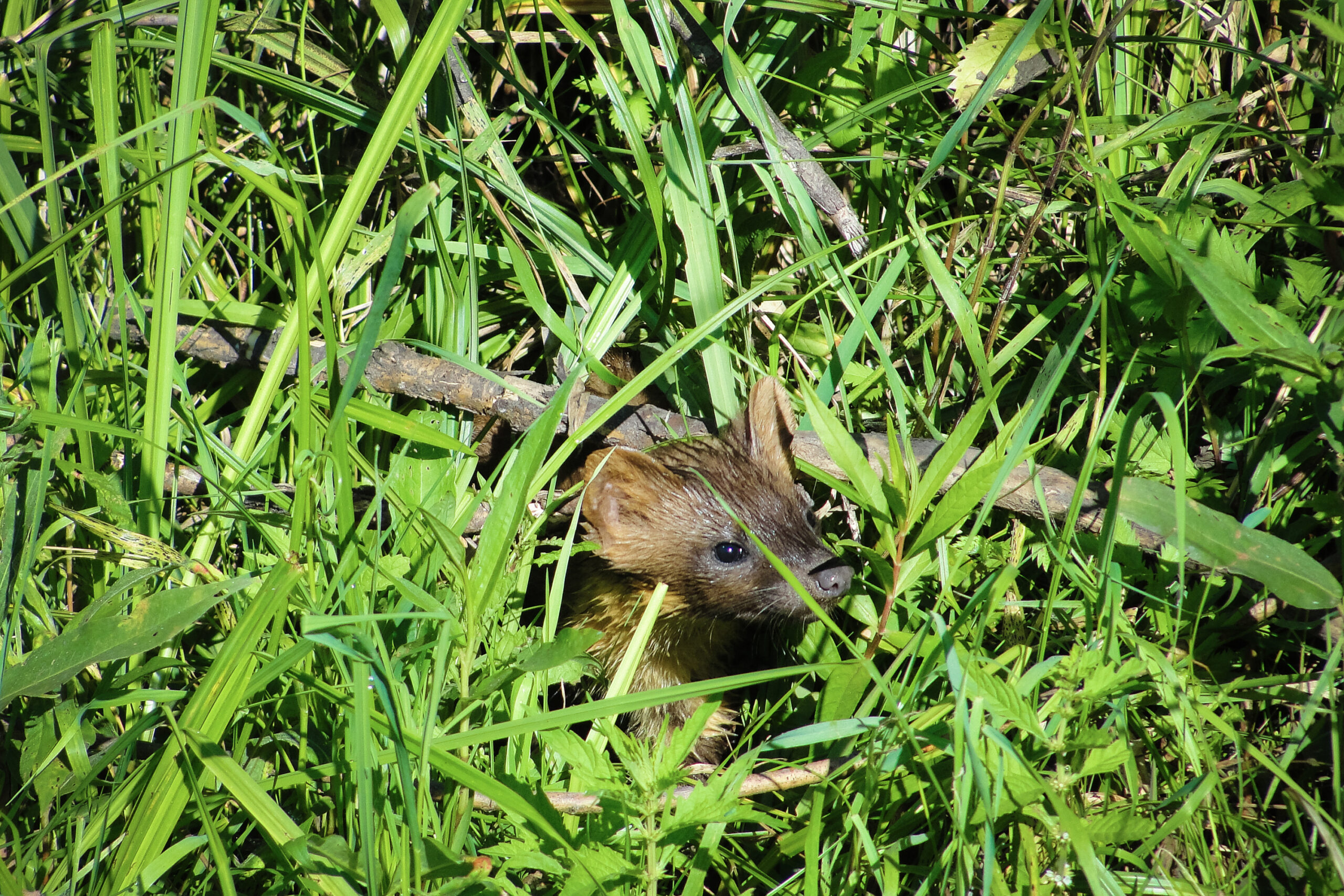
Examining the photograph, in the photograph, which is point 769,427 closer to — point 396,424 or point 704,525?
point 704,525

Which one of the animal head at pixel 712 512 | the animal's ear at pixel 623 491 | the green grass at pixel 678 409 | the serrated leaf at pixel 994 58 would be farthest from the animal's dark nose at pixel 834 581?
the serrated leaf at pixel 994 58

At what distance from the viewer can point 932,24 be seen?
3398mm

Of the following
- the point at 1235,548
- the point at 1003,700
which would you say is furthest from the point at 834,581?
the point at 1235,548

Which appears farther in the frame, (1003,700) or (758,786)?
(758,786)

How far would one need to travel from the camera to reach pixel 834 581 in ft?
9.66

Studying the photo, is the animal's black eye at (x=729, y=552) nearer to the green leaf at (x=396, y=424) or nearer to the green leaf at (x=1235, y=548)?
the green leaf at (x=396, y=424)

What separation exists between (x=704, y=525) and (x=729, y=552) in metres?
0.15

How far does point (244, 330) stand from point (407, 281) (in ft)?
2.13

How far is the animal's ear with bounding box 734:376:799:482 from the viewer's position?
10.9ft

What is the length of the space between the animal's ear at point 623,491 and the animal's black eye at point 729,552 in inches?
11.4

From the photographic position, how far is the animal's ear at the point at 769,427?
131 inches

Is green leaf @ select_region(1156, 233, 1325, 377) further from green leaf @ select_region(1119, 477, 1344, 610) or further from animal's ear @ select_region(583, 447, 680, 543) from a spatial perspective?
animal's ear @ select_region(583, 447, 680, 543)

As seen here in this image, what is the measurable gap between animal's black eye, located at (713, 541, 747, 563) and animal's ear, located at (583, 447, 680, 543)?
290 mm

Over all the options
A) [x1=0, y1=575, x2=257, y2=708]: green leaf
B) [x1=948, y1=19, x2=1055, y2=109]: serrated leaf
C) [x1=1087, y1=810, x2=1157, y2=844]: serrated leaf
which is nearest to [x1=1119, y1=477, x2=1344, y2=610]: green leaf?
[x1=1087, y1=810, x2=1157, y2=844]: serrated leaf
